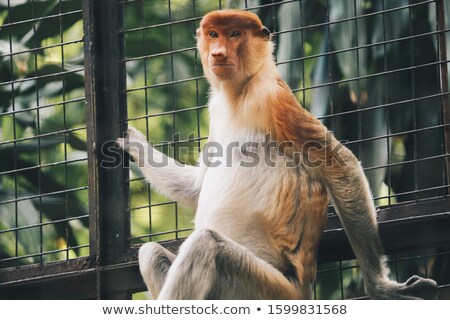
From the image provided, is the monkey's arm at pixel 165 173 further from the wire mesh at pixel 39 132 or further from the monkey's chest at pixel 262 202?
the wire mesh at pixel 39 132

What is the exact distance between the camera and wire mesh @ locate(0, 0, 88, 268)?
24.0 feet

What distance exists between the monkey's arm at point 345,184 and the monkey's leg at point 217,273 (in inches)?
22.7

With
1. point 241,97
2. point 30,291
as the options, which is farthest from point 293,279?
point 30,291

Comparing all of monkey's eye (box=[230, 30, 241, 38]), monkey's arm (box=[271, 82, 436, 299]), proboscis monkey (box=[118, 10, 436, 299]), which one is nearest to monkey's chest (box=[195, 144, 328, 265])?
proboscis monkey (box=[118, 10, 436, 299])

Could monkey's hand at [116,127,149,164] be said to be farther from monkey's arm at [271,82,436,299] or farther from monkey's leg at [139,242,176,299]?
monkey's arm at [271,82,436,299]

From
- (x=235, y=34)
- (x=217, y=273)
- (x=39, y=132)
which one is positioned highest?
(x=235, y=34)

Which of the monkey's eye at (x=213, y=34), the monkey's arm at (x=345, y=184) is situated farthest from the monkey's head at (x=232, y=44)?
the monkey's arm at (x=345, y=184)

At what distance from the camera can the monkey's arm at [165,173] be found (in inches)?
259

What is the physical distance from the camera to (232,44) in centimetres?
610

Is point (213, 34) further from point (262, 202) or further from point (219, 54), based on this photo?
point (262, 202)

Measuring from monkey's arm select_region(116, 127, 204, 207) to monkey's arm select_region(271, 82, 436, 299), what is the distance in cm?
85

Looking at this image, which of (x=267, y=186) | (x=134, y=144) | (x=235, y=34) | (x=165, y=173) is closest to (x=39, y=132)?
(x=134, y=144)

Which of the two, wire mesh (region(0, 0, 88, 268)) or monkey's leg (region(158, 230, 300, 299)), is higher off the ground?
wire mesh (region(0, 0, 88, 268))

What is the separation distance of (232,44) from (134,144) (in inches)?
39.5
